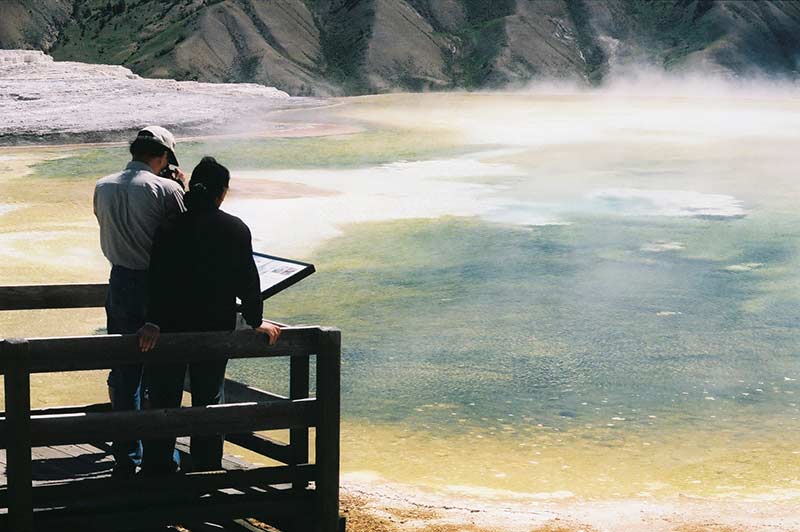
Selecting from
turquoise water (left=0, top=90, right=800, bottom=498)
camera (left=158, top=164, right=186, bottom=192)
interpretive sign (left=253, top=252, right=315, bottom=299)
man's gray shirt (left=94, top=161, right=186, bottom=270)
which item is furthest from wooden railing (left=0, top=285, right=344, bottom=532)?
turquoise water (left=0, top=90, right=800, bottom=498)

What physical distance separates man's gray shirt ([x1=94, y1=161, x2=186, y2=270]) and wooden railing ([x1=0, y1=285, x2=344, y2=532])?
2.02ft

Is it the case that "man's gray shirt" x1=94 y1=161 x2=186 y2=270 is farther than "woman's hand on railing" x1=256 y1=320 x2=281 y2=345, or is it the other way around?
"man's gray shirt" x1=94 y1=161 x2=186 y2=270

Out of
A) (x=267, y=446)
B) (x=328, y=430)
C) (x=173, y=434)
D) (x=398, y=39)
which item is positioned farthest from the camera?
(x=398, y=39)

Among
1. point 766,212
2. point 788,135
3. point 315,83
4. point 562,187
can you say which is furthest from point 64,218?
point 315,83

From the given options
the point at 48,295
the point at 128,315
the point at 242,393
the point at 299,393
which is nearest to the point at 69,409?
the point at 48,295

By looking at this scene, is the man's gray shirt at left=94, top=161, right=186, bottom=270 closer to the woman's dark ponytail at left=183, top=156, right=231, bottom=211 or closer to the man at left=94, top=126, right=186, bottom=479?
the man at left=94, top=126, right=186, bottom=479

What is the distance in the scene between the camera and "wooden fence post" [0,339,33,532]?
4484 mm

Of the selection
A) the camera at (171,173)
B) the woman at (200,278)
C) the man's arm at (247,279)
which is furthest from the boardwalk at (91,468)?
the camera at (171,173)

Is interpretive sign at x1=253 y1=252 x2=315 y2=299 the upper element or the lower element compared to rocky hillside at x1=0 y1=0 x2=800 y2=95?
lower

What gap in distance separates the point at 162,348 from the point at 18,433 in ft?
1.91

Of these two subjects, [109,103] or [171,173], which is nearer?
[171,173]

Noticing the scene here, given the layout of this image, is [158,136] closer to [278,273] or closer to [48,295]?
[278,273]

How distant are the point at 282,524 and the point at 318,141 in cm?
2245

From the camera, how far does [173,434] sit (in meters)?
4.77
